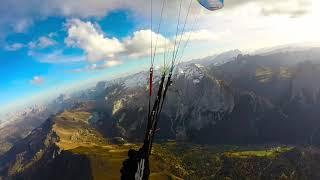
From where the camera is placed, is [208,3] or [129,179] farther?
[208,3]

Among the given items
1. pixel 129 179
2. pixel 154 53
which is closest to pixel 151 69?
pixel 154 53

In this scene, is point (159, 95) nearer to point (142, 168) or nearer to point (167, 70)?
point (167, 70)

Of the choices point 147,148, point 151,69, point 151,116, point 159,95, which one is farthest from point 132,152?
point 151,69

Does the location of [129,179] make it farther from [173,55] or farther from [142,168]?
[173,55]

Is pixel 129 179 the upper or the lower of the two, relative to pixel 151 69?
lower

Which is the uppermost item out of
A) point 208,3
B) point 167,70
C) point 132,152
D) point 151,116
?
point 208,3

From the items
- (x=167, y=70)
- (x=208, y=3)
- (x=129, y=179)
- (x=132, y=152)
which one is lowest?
(x=129, y=179)

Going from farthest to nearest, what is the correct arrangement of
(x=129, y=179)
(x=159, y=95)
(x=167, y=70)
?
(x=167, y=70), (x=159, y=95), (x=129, y=179)

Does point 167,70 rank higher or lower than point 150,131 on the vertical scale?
higher

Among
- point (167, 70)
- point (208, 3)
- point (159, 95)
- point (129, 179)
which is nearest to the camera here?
point (129, 179)
